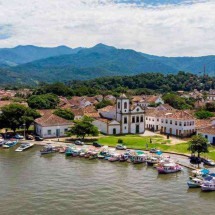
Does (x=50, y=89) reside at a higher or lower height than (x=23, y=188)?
higher

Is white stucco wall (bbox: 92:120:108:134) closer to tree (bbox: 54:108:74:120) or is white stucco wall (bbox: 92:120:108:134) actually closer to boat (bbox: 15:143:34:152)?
tree (bbox: 54:108:74:120)

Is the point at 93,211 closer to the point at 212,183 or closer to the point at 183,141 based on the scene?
the point at 212,183

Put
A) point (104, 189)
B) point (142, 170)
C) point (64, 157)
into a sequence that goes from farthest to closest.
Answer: point (64, 157) → point (142, 170) → point (104, 189)

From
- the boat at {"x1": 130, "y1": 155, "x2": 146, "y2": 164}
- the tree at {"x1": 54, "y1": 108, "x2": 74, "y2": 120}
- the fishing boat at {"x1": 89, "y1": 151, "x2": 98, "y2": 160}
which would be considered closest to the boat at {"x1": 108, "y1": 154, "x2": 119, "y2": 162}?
the boat at {"x1": 130, "y1": 155, "x2": 146, "y2": 164}

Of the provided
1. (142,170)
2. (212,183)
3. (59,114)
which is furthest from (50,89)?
(212,183)

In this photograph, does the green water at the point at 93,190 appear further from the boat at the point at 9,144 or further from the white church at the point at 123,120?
the white church at the point at 123,120

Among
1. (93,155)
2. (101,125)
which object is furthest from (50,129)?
(93,155)

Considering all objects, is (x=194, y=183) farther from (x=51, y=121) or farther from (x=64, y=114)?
(x=64, y=114)
